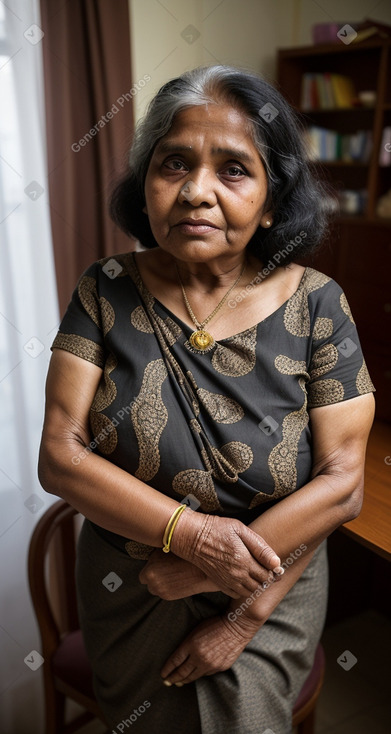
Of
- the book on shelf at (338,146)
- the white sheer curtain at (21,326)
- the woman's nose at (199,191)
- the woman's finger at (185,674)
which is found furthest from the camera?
the book on shelf at (338,146)

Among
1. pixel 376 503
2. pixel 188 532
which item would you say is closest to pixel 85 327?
pixel 188 532

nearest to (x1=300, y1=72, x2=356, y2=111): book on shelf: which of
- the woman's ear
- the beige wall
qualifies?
the beige wall

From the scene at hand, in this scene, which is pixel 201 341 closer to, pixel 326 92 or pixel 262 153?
pixel 262 153

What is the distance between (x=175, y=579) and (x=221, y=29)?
8.82ft

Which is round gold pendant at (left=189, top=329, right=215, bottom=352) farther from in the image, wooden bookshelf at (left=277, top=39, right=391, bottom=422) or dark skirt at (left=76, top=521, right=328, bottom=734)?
wooden bookshelf at (left=277, top=39, right=391, bottom=422)

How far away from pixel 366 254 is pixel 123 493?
2035 mm

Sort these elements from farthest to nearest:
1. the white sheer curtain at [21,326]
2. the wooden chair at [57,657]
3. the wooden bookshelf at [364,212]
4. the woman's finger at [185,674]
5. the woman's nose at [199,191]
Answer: the wooden bookshelf at [364,212] → the white sheer curtain at [21,326] → the wooden chair at [57,657] → the woman's finger at [185,674] → the woman's nose at [199,191]

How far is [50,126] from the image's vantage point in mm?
1915

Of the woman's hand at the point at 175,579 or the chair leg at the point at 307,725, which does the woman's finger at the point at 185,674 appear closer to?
the woman's hand at the point at 175,579

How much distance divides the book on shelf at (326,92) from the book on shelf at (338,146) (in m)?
0.13

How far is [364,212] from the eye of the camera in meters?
3.27

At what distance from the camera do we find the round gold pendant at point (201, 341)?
1.21 m

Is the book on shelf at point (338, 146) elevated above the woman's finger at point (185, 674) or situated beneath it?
elevated above

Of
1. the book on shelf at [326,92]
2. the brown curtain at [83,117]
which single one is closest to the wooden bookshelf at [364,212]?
the book on shelf at [326,92]
